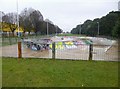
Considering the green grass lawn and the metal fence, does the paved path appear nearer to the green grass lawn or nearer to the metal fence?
the metal fence

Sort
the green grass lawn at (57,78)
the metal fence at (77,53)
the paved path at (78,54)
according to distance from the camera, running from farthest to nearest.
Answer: the paved path at (78,54) < the metal fence at (77,53) < the green grass lawn at (57,78)

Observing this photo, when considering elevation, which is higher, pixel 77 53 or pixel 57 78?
pixel 57 78

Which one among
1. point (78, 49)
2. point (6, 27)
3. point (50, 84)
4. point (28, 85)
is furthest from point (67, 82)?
point (6, 27)

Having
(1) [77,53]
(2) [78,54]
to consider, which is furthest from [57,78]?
(1) [77,53]

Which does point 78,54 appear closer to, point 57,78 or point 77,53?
point 77,53

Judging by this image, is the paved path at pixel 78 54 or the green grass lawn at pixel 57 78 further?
the paved path at pixel 78 54

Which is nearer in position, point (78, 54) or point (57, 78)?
point (57, 78)

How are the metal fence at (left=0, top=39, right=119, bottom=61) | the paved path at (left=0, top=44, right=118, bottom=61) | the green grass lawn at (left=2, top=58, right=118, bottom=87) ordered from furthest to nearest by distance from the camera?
the paved path at (left=0, top=44, right=118, bottom=61), the metal fence at (left=0, top=39, right=119, bottom=61), the green grass lawn at (left=2, top=58, right=118, bottom=87)

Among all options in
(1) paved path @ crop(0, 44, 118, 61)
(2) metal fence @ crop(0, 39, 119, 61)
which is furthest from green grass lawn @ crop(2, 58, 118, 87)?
(1) paved path @ crop(0, 44, 118, 61)

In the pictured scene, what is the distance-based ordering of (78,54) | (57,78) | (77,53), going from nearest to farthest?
(57,78)
(78,54)
(77,53)

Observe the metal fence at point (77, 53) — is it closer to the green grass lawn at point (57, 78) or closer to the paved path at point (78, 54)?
the paved path at point (78, 54)

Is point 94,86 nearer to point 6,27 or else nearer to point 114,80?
point 114,80

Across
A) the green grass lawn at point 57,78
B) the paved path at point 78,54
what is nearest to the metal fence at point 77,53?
the paved path at point 78,54

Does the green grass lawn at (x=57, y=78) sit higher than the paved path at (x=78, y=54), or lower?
higher
